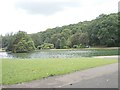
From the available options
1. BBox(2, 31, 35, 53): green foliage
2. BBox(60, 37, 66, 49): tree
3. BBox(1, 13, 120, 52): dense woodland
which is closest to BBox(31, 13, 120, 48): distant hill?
BBox(1, 13, 120, 52): dense woodland

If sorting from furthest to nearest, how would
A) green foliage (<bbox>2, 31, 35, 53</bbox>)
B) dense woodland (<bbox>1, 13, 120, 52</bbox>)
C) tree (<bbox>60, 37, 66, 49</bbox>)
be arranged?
1. tree (<bbox>60, 37, 66, 49</bbox>)
2. dense woodland (<bbox>1, 13, 120, 52</bbox>)
3. green foliage (<bbox>2, 31, 35, 53</bbox>)

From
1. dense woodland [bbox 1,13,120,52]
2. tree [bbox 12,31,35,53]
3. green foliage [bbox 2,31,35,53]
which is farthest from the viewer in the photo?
dense woodland [bbox 1,13,120,52]

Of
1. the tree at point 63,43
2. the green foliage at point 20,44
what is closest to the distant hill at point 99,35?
the tree at point 63,43

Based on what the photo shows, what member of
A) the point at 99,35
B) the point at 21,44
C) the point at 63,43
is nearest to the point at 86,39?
the point at 99,35

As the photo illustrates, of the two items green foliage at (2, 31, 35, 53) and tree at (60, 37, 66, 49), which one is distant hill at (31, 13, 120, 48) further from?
green foliage at (2, 31, 35, 53)

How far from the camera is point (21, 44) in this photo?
73500mm

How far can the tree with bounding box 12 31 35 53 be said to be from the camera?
240 ft

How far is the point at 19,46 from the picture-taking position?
73.5 m

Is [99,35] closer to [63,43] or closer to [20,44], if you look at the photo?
[63,43]

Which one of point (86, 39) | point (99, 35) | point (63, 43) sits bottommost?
Result: point (63, 43)

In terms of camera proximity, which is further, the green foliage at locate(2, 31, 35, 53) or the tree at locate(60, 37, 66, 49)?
the tree at locate(60, 37, 66, 49)

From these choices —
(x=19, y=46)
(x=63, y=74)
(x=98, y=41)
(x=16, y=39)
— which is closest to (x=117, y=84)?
(x=63, y=74)

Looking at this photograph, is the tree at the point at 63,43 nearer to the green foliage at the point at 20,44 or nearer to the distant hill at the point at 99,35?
the distant hill at the point at 99,35

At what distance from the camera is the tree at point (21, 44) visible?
73.0 meters
